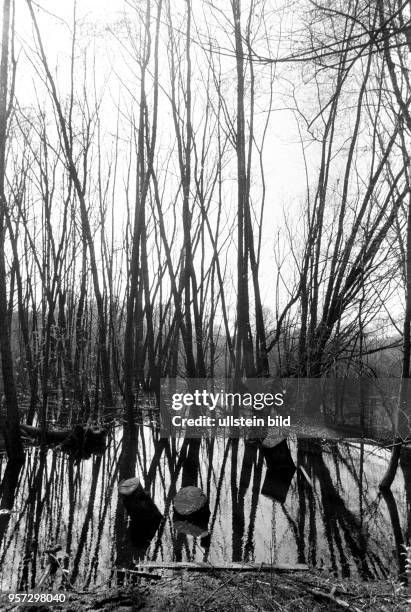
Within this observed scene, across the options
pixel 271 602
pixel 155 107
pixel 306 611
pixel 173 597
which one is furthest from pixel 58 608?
pixel 155 107

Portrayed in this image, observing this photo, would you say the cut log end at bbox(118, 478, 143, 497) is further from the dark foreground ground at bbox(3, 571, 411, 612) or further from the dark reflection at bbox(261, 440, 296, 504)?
the dark reflection at bbox(261, 440, 296, 504)

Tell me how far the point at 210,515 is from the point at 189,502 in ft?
0.68

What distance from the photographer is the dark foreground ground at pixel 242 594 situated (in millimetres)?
2211

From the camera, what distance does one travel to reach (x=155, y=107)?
7.47 metres

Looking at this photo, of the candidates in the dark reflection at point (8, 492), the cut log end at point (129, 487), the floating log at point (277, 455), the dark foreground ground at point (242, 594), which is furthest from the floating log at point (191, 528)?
the floating log at point (277, 455)

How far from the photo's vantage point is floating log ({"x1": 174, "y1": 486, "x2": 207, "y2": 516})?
140 inches

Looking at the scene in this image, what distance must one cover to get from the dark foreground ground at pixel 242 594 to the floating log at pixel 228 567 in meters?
0.04

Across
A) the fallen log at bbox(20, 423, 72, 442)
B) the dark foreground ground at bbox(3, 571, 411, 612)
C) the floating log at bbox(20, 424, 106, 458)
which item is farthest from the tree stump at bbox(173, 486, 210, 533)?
the fallen log at bbox(20, 423, 72, 442)

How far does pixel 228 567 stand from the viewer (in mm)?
2639

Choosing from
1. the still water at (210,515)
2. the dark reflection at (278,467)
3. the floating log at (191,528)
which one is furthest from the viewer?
the dark reflection at (278,467)

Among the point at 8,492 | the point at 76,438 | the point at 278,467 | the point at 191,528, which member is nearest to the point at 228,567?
the point at 191,528

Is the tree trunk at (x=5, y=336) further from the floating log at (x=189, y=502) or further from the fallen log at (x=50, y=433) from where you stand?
the floating log at (x=189, y=502)

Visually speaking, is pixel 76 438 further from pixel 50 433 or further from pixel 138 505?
pixel 138 505

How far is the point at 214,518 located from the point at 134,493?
0.64 metres
